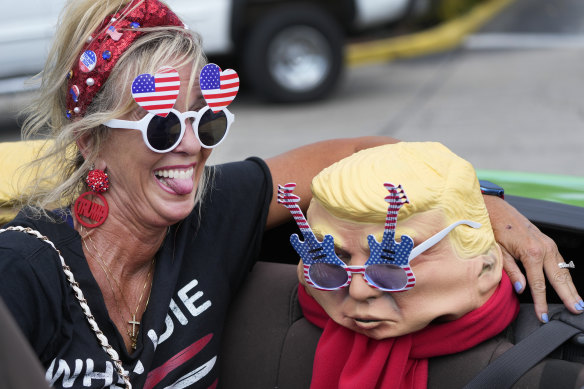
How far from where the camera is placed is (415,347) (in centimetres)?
176

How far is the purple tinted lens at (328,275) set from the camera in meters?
1.73

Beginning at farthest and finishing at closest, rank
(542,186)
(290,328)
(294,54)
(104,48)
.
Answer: (294,54) → (542,186) → (290,328) → (104,48)

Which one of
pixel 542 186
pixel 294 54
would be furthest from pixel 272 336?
pixel 294 54

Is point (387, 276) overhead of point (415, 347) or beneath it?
overhead

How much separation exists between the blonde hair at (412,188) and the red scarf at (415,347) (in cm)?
13

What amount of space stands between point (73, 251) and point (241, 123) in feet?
18.9

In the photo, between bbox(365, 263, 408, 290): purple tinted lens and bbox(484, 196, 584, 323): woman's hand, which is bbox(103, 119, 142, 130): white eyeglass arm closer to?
bbox(365, 263, 408, 290): purple tinted lens

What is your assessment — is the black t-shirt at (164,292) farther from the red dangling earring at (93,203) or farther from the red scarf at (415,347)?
the red scarf at (415,347)

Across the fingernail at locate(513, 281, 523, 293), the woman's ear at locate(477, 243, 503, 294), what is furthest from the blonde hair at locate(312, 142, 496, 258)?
the fingernail at locate(513, 281, 523, 293)

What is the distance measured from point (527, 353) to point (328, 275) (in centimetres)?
43

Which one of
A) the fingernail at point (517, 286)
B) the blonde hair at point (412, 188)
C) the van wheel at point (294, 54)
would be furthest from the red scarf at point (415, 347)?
the van wheel at point (294, 54)

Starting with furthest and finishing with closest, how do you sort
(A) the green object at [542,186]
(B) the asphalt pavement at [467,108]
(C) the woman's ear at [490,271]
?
(B) the asphalt pavement at [467,108] < (A) the green object at [542,186] < (C) the woman's ear at [490,271]

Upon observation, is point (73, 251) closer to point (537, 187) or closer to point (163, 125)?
point (163, 125)

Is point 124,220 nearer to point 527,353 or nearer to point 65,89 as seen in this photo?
point 65,89
